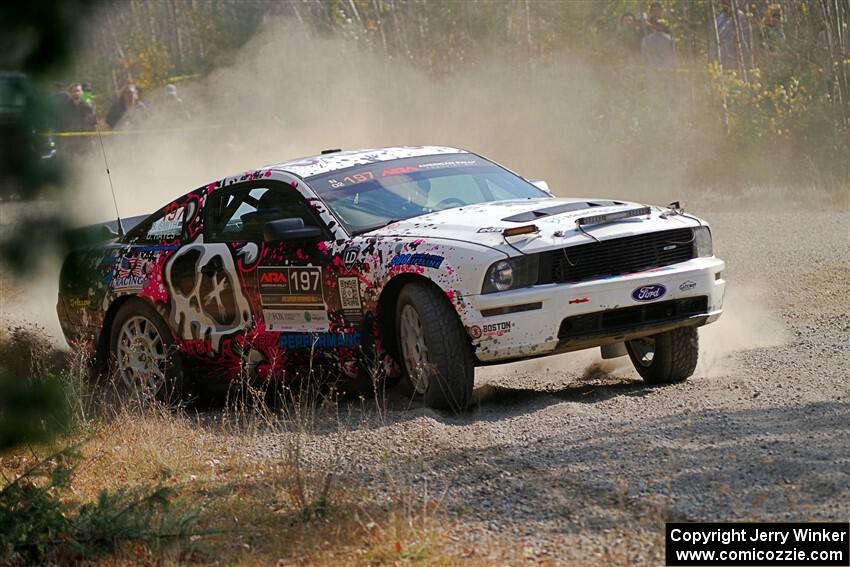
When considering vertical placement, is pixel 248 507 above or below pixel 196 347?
below

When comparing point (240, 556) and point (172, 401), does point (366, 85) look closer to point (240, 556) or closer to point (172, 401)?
point (172, 401)

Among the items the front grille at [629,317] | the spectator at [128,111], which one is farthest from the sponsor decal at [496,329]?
the spectator at [128,111]

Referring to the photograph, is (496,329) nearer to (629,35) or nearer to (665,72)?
(665,72)

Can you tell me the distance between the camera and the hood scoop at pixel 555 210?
749 centimetres

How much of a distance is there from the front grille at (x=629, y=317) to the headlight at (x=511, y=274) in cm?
32

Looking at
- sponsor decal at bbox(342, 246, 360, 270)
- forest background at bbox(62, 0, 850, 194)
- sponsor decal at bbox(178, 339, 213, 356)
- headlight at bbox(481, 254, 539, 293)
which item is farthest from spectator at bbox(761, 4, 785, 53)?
headlight at bbox(481, 254, 539, 293)

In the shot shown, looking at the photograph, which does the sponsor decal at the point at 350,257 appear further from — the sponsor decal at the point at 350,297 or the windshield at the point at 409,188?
the windshield at the point at 409,188

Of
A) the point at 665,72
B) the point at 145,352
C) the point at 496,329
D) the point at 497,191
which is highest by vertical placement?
the point at 665,72

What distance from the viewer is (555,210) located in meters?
7.65

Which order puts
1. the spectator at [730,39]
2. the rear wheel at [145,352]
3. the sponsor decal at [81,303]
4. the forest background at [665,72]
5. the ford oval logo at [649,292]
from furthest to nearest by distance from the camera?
the spectator at [730,39] → the forest background at [665,72] → the sponsor decal at [81,303] → the rear wheel at [145,352] → the ford oval logo at [649,292]

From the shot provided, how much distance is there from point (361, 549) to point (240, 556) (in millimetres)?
532

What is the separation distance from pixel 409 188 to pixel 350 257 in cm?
90

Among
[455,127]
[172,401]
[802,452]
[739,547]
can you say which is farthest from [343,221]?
[455,127]

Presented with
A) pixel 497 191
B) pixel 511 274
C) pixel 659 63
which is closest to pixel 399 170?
pixel 497 191
